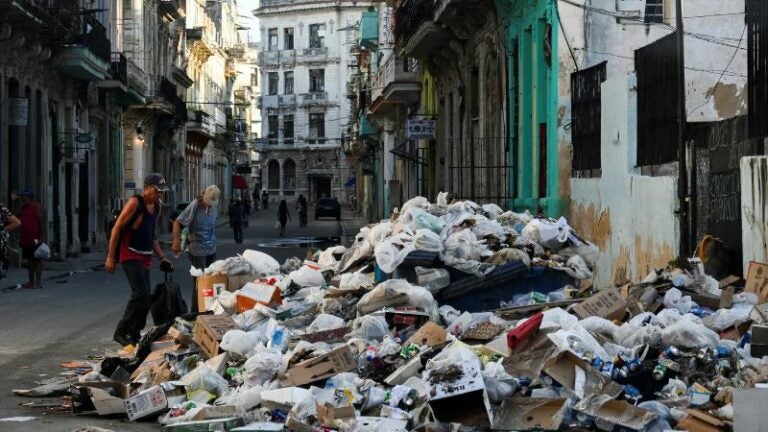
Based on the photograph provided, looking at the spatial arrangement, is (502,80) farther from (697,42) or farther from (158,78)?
(158,78)

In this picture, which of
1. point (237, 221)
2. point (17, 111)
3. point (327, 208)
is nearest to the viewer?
point (17, 111)

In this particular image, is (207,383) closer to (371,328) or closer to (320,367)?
(320,367)

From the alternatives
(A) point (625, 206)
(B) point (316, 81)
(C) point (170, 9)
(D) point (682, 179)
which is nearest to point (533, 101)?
(A) point (625, 206)

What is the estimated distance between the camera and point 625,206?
47.8ft

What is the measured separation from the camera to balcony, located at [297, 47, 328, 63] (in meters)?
100

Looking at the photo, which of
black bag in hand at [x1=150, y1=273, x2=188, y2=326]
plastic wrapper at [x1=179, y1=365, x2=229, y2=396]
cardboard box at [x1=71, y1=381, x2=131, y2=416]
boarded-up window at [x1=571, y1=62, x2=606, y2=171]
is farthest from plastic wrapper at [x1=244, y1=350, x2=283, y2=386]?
boarded-up window at [x1=571, y1=62, x2=606, y2=171]

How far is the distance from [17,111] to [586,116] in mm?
14960

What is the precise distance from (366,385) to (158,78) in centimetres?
4553

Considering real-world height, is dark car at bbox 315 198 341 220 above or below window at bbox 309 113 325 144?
below

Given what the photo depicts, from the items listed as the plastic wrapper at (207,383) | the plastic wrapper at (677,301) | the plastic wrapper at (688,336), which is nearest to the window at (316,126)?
the plastic wrapper at (677,301)

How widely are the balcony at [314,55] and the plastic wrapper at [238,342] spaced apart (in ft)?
300

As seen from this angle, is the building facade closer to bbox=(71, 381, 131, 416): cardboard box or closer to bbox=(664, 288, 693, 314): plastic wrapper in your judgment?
bbox=(664, 288, 693, 314): plastic wrapper

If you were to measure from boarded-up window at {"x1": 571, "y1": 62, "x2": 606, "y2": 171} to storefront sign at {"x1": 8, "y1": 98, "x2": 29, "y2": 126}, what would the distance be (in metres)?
14.2

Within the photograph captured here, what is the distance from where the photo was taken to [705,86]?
1689 cm
